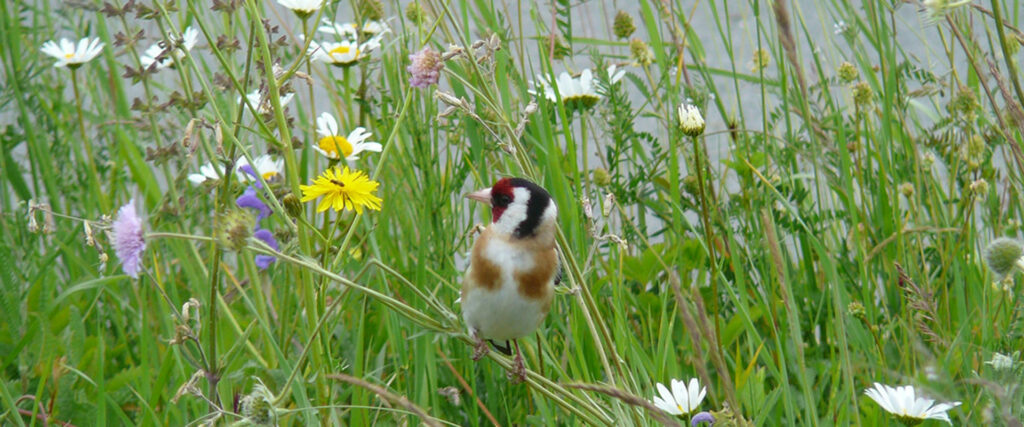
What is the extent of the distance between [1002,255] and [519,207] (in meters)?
0.74

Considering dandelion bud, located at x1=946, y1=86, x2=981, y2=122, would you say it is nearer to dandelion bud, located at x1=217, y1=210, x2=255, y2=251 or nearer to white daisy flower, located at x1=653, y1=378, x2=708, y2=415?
white daisy flower, located at x1=653, y1=378, x2=708, y2=415

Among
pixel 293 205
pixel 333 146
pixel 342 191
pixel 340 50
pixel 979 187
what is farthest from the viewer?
pixel 340 50

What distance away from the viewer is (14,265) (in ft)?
7.86

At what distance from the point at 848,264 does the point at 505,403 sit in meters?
0.93

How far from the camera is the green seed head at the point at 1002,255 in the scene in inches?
53.6

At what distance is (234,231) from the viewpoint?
1.24m

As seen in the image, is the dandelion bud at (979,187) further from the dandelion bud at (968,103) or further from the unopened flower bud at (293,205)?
the unopened flower bud at (293,205)

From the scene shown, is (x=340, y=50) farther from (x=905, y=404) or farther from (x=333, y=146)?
(x=905, y=404)

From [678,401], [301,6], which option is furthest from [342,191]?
[301,6]

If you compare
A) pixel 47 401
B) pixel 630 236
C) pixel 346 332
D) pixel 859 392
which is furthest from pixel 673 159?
pixel 47 401

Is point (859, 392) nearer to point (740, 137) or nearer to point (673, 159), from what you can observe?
point (673, 159)

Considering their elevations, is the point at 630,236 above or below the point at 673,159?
below

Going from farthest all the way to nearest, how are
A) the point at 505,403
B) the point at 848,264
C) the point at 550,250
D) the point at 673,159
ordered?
the point at 848,264 < the point at 673,159 < the point at 505,403 < the point at 550,250

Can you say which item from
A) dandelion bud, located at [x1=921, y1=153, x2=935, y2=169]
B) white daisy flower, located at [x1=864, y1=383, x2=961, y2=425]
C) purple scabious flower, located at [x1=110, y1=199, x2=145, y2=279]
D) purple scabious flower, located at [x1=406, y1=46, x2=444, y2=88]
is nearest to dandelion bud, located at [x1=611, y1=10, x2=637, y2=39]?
dandelion bud, located at [x1=921, y1=153, x2=935, y2=169]
